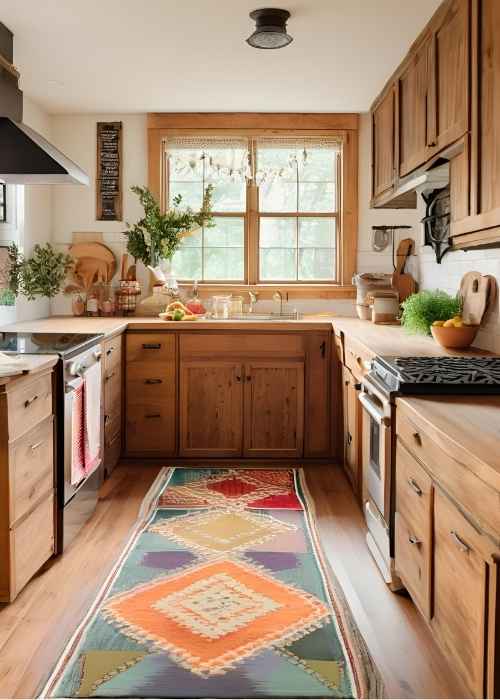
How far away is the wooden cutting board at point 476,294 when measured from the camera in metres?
3.57

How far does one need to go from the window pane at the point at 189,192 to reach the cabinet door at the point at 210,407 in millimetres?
1400

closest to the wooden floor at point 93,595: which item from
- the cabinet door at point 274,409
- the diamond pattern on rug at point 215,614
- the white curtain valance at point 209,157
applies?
the diamond pattern on rug at point 215,614

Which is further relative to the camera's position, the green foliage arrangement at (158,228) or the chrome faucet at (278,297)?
the chrome faucet at (278,297)

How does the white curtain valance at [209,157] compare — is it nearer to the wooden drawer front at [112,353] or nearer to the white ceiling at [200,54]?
the white ceiling at [200,54]

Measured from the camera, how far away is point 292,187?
218 inches

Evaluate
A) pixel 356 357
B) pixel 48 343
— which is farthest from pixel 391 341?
pixel 48 343

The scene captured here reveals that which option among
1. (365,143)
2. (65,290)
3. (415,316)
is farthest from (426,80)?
(65,290)

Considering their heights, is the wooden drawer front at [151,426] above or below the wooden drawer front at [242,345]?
below

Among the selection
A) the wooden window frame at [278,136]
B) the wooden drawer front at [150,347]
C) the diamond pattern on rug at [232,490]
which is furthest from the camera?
the wooden window frame at [278,136]

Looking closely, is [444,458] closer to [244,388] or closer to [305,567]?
[305,567]

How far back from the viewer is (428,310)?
150 inches

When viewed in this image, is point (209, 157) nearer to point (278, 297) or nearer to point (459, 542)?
point (278, 297)

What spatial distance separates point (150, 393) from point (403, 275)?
6.40 ft

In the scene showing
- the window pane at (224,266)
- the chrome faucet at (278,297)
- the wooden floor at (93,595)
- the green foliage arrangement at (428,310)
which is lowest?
the wooden floor at (93,595)
